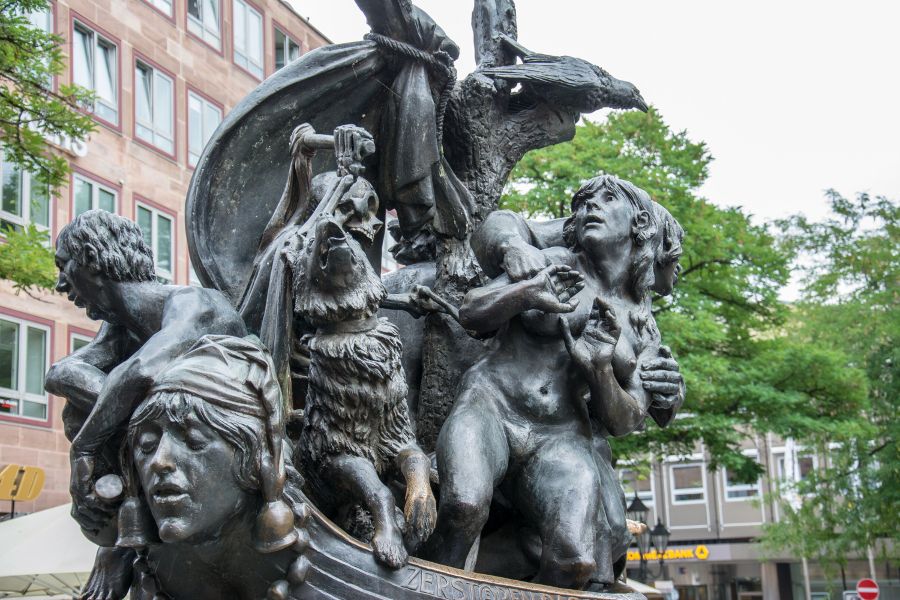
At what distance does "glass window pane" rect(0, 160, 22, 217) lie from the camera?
19.7 meters

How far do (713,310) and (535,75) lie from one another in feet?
44.4

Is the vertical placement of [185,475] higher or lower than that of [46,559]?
higher

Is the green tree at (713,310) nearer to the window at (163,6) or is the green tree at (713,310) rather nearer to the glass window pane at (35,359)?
the glass window pane at (35,359)

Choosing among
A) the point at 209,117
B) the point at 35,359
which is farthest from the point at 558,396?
the point at 209,117

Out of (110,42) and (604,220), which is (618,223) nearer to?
(604,220)

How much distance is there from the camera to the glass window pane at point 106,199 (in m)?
21.8

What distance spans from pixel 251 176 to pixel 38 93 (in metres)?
7.55

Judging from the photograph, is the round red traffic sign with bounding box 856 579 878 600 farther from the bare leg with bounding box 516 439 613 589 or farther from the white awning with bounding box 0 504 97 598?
the bare leg with bounding box 516 439 613 589

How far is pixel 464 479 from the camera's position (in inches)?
149

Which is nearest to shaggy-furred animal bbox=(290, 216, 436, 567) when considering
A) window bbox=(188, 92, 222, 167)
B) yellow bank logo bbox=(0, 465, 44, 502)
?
yellow bank logo bbox=(0, 465, 44, 502)

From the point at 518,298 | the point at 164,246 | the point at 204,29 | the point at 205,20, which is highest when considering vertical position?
the point at 205,20

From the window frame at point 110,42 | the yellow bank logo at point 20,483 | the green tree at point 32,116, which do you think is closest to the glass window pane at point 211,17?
the window frame at point 110,42

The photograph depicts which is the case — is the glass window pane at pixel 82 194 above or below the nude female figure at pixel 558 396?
above

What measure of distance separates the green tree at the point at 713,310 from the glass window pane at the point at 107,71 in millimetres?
8670
